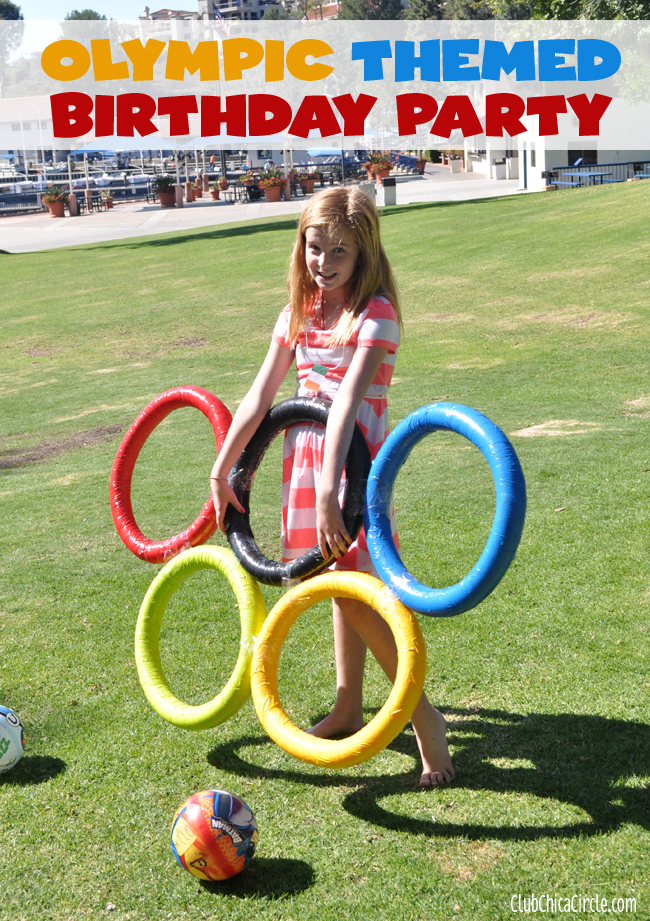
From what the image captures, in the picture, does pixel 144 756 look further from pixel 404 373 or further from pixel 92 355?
pixel 92 355

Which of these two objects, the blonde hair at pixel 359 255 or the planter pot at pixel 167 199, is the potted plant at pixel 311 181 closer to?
the planter pot at pixel 167 199

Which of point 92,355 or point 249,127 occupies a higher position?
point 249,127

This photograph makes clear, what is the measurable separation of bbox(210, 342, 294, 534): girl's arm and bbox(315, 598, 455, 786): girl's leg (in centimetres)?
66

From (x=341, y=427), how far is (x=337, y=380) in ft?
0.95

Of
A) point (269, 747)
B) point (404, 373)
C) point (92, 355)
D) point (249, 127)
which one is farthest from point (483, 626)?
point (249, 127)

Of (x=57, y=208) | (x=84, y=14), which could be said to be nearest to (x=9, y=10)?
(x=84, y=14)

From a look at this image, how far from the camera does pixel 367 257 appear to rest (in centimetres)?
310

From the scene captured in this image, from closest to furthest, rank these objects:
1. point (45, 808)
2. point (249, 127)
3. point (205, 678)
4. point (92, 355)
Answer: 1. point (45, 808)
2. point (205, 678)
3. point (92, 355)
4. point (249, 127)

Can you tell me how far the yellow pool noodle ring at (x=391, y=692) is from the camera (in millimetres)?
2807

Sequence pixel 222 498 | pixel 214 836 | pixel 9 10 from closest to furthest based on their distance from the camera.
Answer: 1. pixel 214 836
2. pixel 222 498
3. pixel 9 10

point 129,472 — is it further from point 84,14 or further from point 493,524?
point 84,14

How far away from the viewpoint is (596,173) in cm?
2916

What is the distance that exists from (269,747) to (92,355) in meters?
13.7

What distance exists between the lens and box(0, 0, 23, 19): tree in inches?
4343
